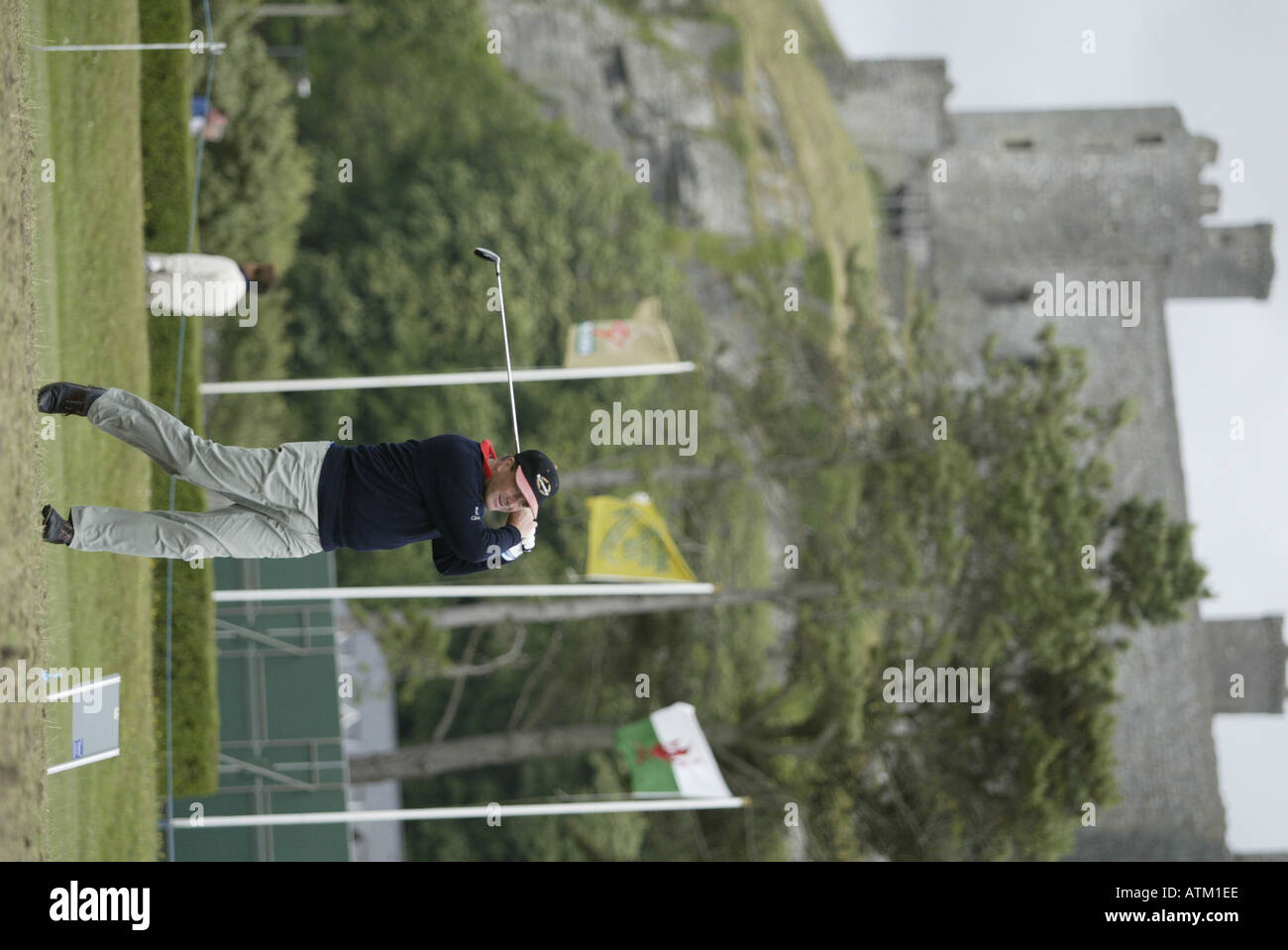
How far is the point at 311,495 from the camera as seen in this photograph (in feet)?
26.3

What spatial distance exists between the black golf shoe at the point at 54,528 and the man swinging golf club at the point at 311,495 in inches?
0.6

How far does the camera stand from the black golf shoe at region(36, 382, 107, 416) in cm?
764

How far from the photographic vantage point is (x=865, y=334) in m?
21.0

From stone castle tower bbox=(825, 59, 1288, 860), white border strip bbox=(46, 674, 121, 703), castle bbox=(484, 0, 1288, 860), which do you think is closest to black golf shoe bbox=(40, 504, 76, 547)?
white border strip bbox=(46, 674, 121, 703)

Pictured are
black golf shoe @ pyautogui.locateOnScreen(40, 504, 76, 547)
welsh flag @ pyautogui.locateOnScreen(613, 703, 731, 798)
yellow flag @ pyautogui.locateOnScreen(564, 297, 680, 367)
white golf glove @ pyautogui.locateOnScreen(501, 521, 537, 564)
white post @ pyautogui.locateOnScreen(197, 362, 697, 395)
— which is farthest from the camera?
yellow flag @ pyautogui.locateOnScreen(564, 297, 680, 367)

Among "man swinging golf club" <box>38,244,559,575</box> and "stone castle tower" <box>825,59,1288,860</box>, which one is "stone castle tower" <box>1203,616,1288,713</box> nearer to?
"stone castle tower" <box>825,59,1288,860</box>

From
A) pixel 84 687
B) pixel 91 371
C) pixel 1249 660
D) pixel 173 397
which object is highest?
pixel 173 397

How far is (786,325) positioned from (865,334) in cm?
146

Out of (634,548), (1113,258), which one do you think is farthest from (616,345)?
(1113,258)

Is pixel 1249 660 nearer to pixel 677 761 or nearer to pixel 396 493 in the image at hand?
pixel 677 761

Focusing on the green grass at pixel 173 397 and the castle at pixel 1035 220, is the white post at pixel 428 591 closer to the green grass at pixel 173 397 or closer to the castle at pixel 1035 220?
the green grass at pixel 173 397

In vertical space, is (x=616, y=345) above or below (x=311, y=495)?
above

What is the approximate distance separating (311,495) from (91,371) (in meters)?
3.23

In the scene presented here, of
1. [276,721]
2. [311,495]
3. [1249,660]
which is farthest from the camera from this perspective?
[1249,660]
